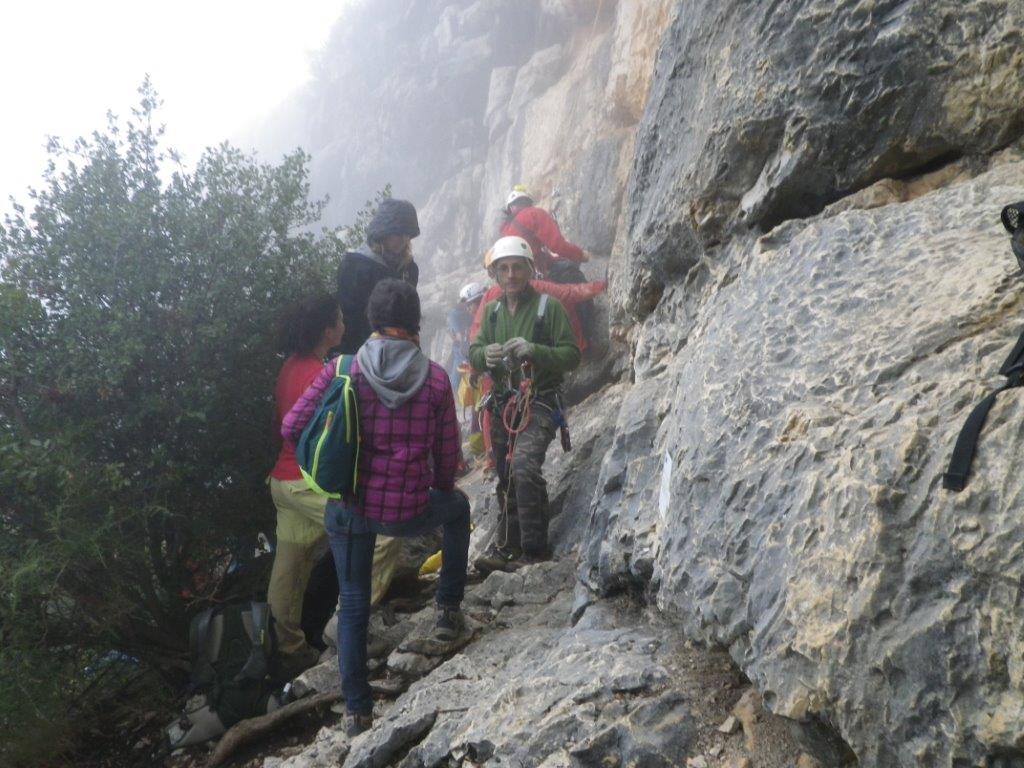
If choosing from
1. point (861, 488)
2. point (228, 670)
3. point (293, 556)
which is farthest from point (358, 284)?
point (861, 488)

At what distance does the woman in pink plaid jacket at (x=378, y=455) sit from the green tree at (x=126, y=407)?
213 cm

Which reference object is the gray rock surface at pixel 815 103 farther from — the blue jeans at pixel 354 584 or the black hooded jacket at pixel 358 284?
the blue jeans at pixel 354 584

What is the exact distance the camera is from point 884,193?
12.3 feet

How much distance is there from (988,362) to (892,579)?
0.78m

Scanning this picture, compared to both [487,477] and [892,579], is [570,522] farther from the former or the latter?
[892,579]

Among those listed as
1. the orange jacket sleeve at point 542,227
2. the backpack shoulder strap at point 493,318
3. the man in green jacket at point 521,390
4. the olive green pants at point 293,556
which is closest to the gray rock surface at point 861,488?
the man in green jacket at point 521,390

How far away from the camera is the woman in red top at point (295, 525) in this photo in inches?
213

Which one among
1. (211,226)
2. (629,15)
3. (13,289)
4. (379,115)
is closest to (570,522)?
(211,226)

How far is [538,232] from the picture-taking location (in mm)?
9914

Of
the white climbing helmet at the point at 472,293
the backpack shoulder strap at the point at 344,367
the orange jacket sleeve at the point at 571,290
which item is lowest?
the backpack shoulder strap at the point at 344,367

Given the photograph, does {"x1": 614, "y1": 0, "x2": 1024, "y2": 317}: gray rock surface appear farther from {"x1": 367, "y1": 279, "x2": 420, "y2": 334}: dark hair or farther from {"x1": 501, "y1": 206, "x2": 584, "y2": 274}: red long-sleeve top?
{"x1": 501, "y1": 206, "x2": 584, "y2": 274}: red long-sleeve top

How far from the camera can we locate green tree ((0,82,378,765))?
5000 mm

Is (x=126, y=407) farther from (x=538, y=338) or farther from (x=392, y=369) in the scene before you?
(x=538, y=338)

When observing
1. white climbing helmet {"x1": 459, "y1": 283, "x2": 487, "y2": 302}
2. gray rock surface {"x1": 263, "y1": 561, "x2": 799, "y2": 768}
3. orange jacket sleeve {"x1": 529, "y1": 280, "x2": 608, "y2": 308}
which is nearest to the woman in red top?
gray rock surface {"x1": 263, "y1": 561, "x2": 799, "y2": 768}
